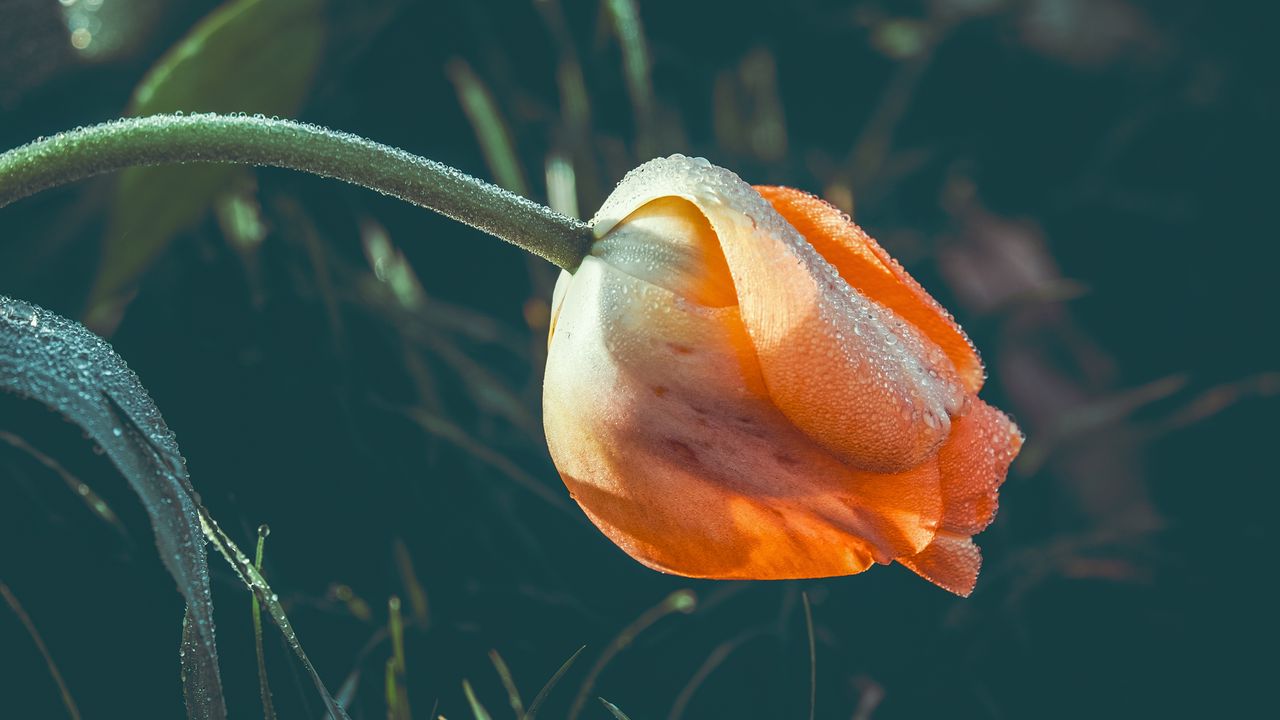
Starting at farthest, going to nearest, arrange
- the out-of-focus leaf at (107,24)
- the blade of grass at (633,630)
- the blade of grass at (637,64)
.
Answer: the blade of grass at (637,64), the out-of-focus leaf at (107,24), the blade of grass at (633,630)

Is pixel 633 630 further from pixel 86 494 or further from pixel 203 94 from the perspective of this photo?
pixel 203 94

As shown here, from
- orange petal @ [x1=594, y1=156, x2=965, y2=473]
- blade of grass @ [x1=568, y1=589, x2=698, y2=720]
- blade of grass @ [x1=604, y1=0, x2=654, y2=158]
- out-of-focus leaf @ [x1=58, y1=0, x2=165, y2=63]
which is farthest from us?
blade of grass @ [x1=604, y1=0, x2=654, y2=158]

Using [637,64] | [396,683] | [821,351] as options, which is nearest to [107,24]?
[637,64]

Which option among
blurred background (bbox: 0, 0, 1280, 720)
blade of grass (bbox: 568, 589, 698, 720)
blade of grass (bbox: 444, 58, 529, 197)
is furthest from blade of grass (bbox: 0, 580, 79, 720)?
blade of grass (bbox: 444, 58, 529, 197)

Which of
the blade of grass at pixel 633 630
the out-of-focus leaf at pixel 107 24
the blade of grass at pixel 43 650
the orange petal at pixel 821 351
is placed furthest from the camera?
the out-of-focus leaf at pixel 107 24

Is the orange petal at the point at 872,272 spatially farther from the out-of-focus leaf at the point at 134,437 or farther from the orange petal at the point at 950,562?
the out-of-focus leaf at the point at 134,437

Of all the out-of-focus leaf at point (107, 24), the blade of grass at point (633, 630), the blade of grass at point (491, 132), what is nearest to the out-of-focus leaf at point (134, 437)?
the blade of grass at point (633, 630)

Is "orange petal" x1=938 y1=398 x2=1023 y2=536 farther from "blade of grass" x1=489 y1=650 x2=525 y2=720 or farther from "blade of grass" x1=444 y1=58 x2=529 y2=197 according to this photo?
"blade of grass" x1=444 y1=58 x2=529 y2=197
